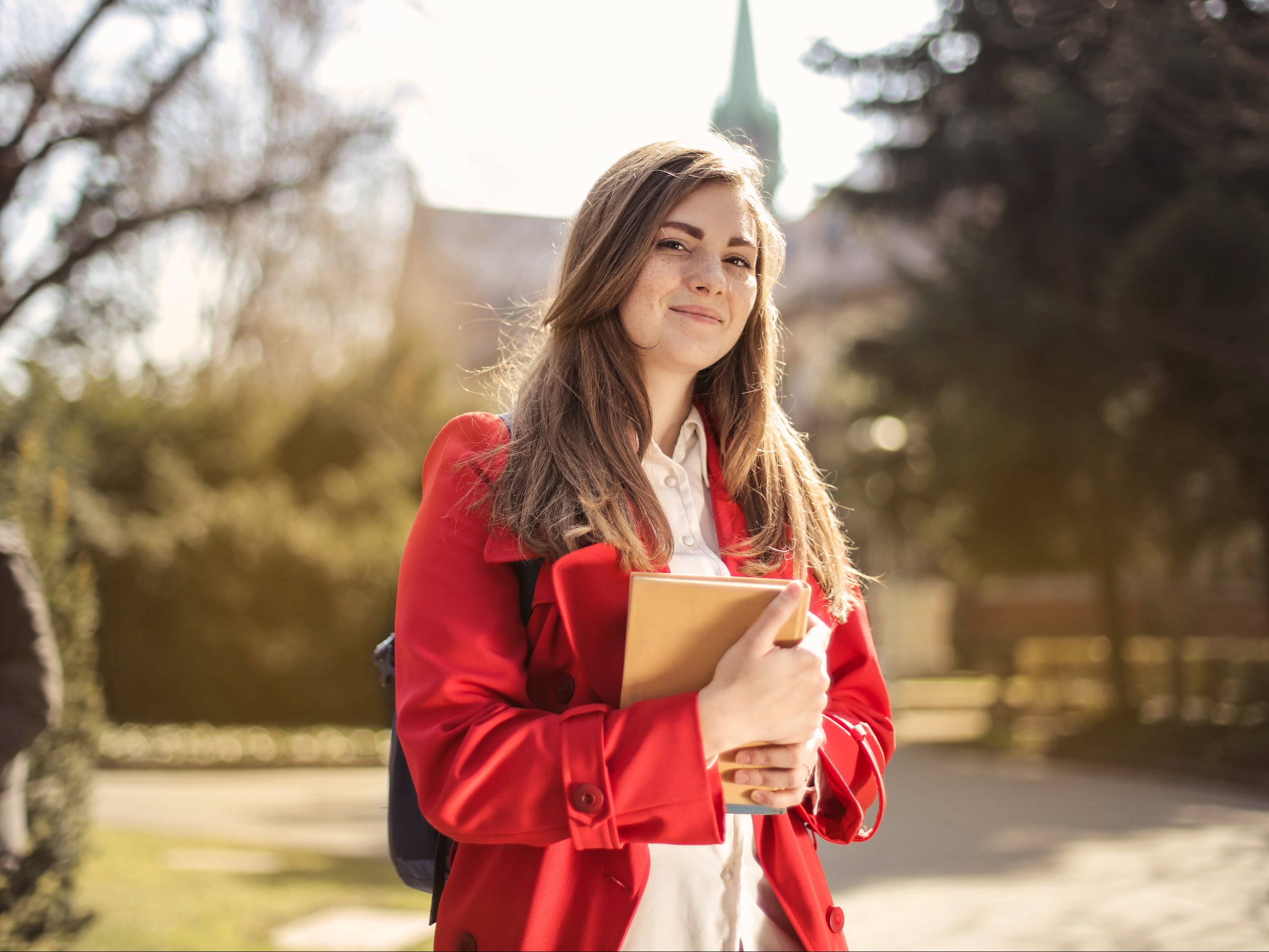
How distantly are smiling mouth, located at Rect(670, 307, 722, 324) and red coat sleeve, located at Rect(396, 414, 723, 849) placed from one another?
0.55 metres

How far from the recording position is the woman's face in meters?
1.85

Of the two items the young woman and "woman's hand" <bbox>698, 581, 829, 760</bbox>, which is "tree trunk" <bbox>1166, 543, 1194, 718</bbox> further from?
"woman's hand" <bbox>698, 581, 829, 760</bbox>

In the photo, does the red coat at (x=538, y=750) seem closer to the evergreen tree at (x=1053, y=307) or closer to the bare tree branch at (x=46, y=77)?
the bare tree branch at (x=46, y=77)

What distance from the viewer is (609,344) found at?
1876 millimetres

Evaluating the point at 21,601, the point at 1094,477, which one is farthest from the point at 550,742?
the point at 1094,477

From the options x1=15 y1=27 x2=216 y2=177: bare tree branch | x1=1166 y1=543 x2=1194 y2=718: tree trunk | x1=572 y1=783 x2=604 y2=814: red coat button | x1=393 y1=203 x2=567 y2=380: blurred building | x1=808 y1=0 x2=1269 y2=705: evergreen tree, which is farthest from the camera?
x1=393 y1=203 x2=567 y2=380: blurred building

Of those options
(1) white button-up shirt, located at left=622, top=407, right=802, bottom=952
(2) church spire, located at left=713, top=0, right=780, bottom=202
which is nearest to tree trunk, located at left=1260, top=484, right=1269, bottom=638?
(1) white button-up shirt, located at left=622, top=407, right=802, bottom=952

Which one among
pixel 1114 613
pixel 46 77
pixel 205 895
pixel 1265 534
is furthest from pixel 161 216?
pixel 1114 613

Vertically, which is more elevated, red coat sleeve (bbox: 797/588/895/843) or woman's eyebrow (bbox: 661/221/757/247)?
woman's eyebrow (bbox: 661/221/757/247)

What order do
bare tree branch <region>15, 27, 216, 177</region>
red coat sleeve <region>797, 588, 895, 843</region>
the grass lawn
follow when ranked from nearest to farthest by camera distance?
red coat sleeve <region>797, 588, 895, 843</region>
the grass lawn
bare tree branch <region>15, 27, 216, 177</region>

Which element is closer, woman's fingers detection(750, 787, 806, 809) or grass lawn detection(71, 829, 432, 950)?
woman's fingers detection(750, 787, 806, 809)

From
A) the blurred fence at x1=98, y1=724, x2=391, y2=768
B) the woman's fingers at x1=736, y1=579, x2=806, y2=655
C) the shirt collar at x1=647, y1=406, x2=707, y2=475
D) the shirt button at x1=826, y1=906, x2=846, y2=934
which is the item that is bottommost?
the blurred fence at x1=98, y1=724, x2=391, y2=768

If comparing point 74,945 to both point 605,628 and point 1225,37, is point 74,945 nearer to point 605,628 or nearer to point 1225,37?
point 605,628

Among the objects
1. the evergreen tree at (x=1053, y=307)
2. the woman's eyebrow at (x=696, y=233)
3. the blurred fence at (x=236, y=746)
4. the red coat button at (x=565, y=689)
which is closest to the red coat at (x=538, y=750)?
the red coat button at (x=565, y=689)
